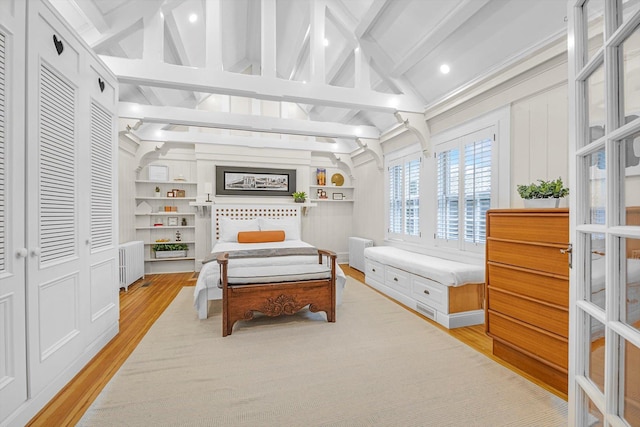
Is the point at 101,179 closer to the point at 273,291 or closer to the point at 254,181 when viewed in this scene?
the point at 273,291

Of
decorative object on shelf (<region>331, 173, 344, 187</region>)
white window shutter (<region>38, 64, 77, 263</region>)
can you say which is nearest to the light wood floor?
white window shutter (<region>38, 64, 77, 263</region>)

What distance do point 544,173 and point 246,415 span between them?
9.93ft

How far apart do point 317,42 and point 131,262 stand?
4.32 m

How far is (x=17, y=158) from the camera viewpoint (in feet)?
5.24

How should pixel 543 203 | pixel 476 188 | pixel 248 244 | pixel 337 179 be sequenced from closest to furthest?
pixel 543 203 → pixel 476 188 → pixel 248 244 → pixel 337 179

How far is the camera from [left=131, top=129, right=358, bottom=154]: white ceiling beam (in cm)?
540

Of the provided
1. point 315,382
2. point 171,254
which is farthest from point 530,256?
point 171,254

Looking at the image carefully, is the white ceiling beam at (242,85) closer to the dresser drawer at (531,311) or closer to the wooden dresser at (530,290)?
the wooden dresser at (530,290)

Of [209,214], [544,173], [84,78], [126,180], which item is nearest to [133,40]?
[84,78]

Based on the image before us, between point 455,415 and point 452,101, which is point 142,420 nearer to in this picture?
point 455,415

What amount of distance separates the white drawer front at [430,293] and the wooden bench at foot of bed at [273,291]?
3.59ft

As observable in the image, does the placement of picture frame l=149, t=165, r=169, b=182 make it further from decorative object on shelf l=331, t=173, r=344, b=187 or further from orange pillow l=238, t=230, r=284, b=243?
decorative object on shelf l=331, t=173, r=344, b=187

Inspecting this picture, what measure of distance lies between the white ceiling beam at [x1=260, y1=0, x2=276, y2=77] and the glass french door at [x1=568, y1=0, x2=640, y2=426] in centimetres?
282

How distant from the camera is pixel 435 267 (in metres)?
3.22
